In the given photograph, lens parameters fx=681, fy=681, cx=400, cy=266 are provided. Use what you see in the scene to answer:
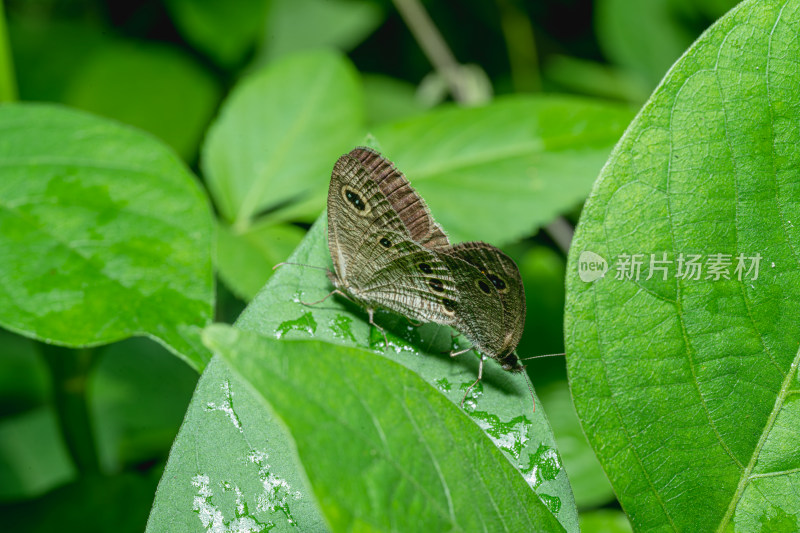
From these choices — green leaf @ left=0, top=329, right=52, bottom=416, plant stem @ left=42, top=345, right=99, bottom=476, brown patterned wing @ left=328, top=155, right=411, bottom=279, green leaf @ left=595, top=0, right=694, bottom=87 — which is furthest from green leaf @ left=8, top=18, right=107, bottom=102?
green leaf @ left=595, top=0, right=694, bottom=87

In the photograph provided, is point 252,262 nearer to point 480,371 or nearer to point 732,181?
point 480,371

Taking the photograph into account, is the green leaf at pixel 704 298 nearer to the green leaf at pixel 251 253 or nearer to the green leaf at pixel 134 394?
the green leaf at pixel 251 253

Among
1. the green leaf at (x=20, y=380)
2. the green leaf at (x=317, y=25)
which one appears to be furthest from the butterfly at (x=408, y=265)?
the green leaf at (x=317, y=25)

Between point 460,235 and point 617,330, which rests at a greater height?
point 617,330

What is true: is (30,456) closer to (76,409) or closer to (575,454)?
(76,409)

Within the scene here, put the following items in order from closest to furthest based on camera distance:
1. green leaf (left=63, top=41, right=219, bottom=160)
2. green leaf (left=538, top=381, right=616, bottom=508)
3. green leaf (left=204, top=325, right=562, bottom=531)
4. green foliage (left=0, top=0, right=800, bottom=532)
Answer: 1. green leaf (left=204, top=325, right=562, bottom=531)
2. green foliage (left=0, top=0, right=800, bottom=532)
3. green leaf (left=538, top=381, right=616, bottom=508)
4. green leaf (left=63, top=41, right=219, bottom=160)

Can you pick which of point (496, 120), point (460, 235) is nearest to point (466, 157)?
point (496, 120)

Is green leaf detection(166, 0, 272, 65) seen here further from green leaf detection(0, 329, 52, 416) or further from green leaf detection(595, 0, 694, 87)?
green leaf detection(595, 0, 694, 87)
